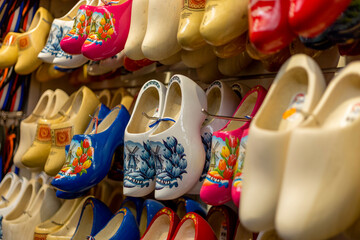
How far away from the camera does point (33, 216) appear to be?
5.18 feet

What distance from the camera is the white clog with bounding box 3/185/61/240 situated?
1540mm

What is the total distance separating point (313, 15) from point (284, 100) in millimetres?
155

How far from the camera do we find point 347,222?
0.65 meters

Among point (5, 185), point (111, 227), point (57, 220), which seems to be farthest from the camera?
point (5, 185)

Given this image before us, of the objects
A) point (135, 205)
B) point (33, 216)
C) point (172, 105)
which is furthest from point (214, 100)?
point (33, 216)

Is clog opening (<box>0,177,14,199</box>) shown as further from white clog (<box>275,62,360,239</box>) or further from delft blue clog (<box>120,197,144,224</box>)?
white clog (<box>275,62,360,239</box>)

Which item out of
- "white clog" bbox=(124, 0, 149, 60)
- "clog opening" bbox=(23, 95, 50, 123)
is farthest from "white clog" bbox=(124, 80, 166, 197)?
"clog opening" bbox=(23, 95, 50, 123)

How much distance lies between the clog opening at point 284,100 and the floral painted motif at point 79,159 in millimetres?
595

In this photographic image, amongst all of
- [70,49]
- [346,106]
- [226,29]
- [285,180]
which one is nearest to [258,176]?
[285,180]

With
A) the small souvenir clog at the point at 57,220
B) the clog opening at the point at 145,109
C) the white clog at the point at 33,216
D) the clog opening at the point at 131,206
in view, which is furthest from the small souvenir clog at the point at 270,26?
the white clog at the point at 33,216

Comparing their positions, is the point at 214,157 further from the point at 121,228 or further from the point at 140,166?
the point at 121,228

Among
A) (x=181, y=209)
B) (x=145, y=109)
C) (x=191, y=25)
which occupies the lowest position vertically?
(x=181, y=209)

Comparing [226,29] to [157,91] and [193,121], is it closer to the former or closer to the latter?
[193,121]

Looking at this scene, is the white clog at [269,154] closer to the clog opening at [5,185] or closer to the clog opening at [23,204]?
the clog opening at [23,204]
